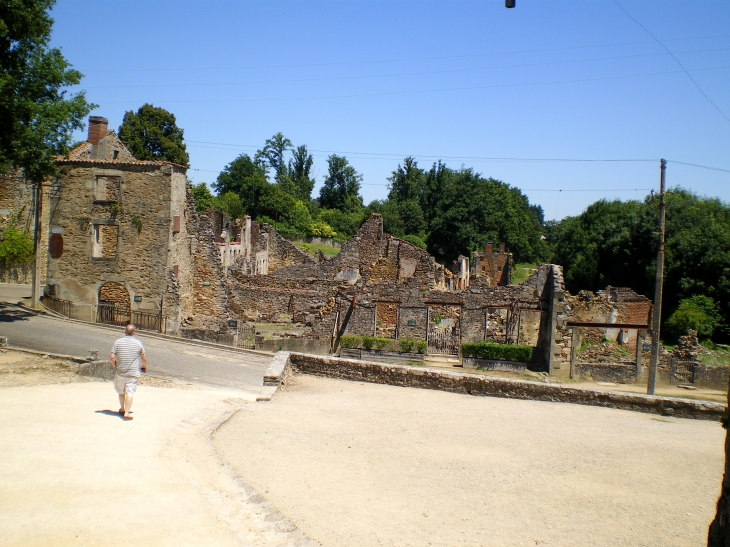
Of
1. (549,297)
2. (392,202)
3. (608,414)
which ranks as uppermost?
(392,202)

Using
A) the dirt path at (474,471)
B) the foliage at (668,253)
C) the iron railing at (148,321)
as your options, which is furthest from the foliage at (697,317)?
the iron railing at (148,321)

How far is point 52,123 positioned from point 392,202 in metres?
61.2

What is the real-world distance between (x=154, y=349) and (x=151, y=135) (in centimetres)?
3868

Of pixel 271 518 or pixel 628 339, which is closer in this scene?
pixel 271 518

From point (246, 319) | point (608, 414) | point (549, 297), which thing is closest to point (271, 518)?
point (608, 414)

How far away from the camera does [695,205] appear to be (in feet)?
159

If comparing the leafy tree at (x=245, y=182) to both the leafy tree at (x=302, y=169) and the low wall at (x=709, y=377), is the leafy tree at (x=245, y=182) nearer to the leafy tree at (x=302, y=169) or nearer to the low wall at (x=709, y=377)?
the leafy tree at (x=302, y=169)

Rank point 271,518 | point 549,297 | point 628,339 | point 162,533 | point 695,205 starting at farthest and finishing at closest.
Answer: point 695,205, point 628,339, point 549,297, point 271,518, point 162,533

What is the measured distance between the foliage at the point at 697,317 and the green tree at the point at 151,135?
39.3 metres

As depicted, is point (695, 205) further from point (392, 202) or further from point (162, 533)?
point (162, 533)

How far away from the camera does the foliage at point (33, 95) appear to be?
19734mm

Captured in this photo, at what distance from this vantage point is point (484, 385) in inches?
618

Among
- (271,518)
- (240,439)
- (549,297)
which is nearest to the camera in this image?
(271,518)

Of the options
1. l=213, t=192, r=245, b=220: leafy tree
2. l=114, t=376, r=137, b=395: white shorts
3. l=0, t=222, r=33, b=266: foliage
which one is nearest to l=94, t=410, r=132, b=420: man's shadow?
l=114, t=376, r=137, b=395: white shorts
